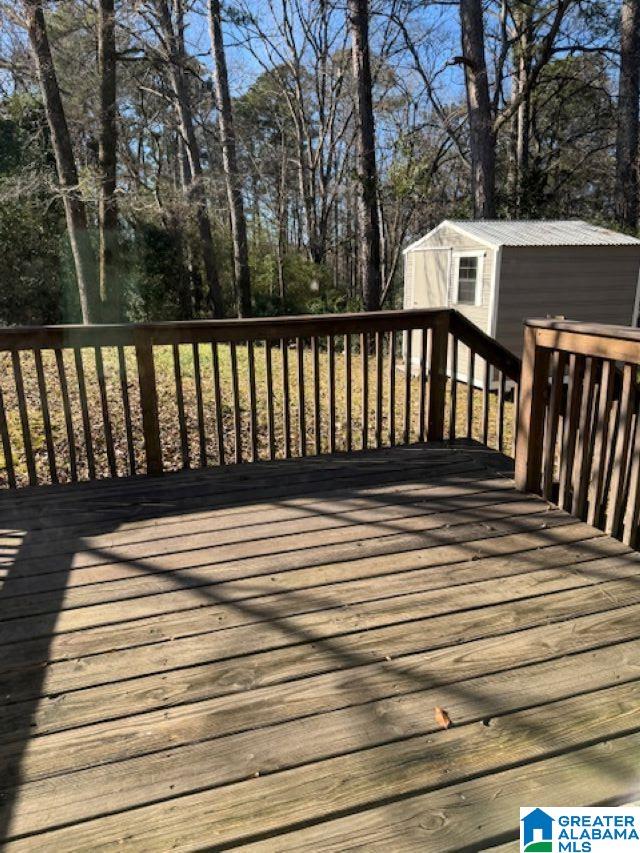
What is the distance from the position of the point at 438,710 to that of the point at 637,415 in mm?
1521

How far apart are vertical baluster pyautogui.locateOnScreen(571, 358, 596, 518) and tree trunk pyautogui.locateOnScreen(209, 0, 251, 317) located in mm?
12435

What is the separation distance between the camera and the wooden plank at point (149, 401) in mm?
3305

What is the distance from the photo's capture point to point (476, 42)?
424 inches

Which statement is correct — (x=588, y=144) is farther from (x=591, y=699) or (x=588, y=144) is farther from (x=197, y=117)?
(x=591, y=699)

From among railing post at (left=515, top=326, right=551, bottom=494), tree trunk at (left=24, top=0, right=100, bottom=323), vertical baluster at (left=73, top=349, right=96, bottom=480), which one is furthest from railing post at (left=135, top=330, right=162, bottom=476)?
tree trunk at (left=24, top=0, right=100, bottom=323)

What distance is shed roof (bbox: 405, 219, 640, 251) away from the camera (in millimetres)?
9500

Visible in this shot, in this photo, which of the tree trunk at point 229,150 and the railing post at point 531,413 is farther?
the tree trunk at point 229,150

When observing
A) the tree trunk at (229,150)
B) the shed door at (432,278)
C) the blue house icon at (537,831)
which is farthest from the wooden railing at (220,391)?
the tree trunk at (229,150)

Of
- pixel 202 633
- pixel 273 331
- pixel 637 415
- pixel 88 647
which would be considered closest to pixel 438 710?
pixel 202 633

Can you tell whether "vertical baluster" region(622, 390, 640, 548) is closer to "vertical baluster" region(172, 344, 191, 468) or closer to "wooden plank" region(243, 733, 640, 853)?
"wooden plank" region(243, 733, 640, 853)

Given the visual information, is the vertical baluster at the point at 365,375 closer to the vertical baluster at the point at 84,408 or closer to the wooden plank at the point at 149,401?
the wooden plank at the point at 149,401

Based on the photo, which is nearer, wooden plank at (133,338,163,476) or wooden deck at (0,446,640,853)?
wooden deck at (0,446,640,853)

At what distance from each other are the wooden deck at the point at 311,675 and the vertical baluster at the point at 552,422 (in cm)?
18

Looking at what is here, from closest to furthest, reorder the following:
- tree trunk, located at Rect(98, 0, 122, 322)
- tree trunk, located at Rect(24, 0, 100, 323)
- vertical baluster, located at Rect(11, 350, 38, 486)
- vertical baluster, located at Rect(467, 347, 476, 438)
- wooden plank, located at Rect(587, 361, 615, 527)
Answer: wooden plank, located at Rect(587, 361, 615, 527), vertical baluster, located at Rect(11, 350, 38, 486), vertical baluster, located at Rect(467, 347, 476, 438), tree trunk, located at Rect(24, 0, 100, 323), tree trunk, located at Rect(98, 0, 122, 322)
